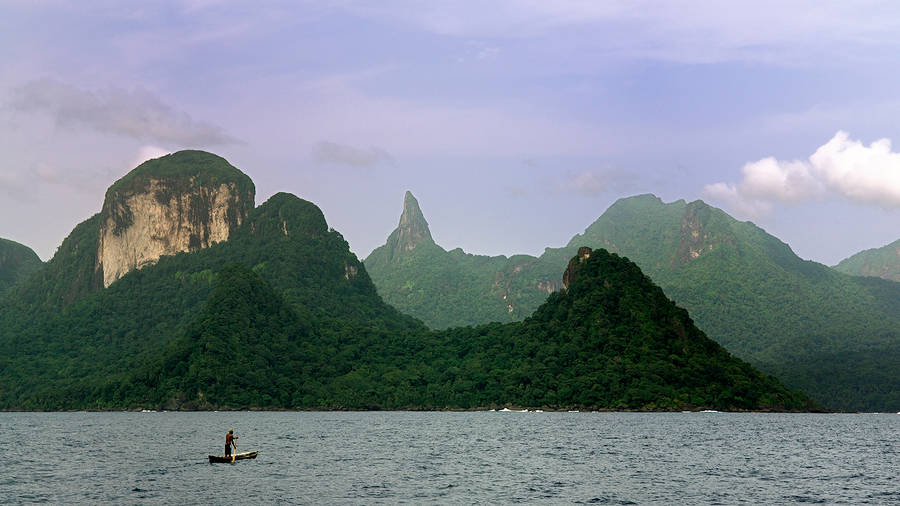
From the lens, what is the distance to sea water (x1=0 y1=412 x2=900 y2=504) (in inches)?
2717

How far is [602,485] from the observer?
75.2 meters

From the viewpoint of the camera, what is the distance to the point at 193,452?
10494 centimetres

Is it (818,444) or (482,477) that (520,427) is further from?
(482,477)

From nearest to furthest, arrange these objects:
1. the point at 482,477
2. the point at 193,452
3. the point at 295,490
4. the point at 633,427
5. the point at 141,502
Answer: the point at 141,502
the point at 295,490
the point at 482,477
the point at 193,452
the point at 633,427

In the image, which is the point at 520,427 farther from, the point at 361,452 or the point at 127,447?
the point at 127,447

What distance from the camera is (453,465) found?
92250mm

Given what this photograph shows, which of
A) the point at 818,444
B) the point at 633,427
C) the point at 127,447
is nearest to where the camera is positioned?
the point at 127,447

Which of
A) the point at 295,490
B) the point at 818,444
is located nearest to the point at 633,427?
the point at 818,444

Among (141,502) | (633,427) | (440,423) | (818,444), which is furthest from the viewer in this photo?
(440,423)

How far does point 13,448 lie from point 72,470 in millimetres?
35599

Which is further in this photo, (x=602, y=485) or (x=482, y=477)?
(x=482, y=477)

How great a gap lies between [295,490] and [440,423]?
4225 inches

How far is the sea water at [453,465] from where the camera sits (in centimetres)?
6900

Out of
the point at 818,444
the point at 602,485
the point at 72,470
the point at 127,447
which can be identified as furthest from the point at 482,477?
the point at 818,444
